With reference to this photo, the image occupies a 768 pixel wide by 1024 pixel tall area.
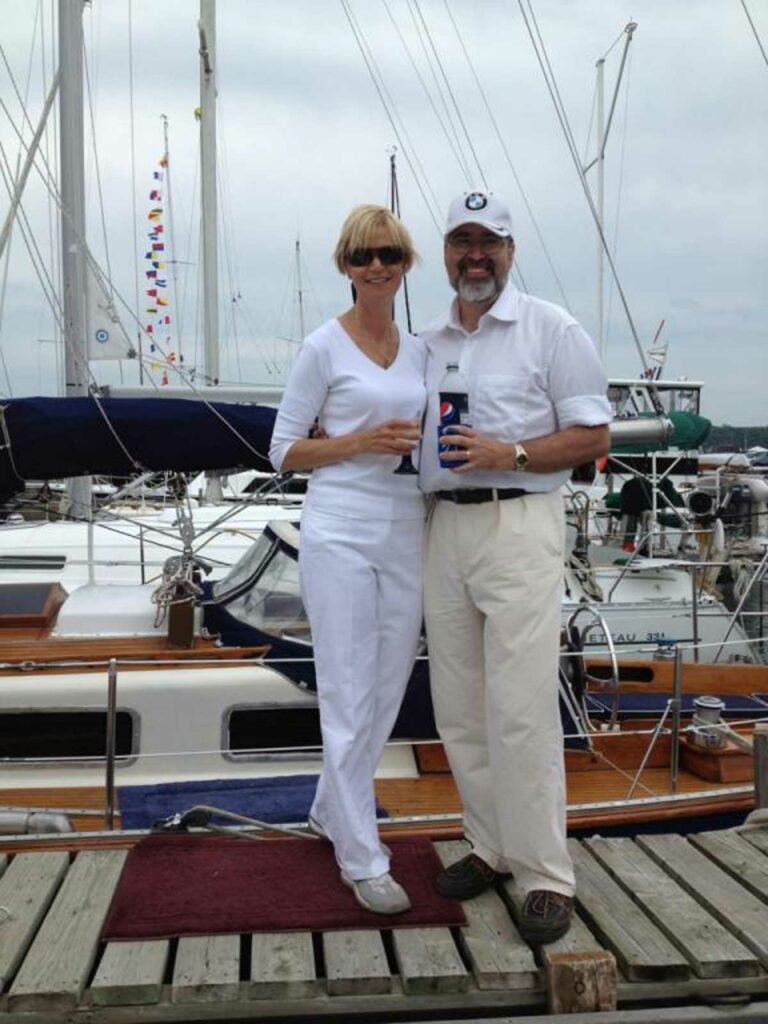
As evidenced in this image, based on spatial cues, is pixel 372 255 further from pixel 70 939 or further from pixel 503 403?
pixel 70 939

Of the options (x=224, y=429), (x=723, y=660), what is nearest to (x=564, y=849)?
(x=224, y=429)

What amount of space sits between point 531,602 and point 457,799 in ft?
7.84

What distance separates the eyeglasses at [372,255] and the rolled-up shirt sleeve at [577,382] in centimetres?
55

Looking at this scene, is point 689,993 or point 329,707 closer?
point 689,993

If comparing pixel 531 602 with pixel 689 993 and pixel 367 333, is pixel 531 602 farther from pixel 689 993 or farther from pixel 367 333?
pixel 689 993

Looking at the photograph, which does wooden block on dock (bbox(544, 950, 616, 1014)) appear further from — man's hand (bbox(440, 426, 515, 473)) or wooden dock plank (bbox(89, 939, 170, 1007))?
man's hand (bbox(440, 426, 515, 473))

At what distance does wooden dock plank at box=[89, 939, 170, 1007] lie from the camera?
2754 millimetres

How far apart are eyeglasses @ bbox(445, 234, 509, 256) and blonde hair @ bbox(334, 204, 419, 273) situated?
0.50 ft

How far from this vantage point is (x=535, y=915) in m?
3.03

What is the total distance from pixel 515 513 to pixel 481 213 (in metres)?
0.84

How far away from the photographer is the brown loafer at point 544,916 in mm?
3002

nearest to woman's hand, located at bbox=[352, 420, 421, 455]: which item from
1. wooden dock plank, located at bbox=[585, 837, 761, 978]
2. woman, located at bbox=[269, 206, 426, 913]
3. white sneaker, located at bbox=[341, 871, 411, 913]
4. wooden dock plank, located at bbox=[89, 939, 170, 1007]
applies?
woman, located at bbox=[269, 206, 426, 913]

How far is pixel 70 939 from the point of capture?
300cm

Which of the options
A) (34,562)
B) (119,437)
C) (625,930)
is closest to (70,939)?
(625,930)
